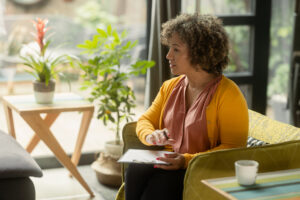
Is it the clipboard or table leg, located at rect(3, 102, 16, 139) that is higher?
the clipboard

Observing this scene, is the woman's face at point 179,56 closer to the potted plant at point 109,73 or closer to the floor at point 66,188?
the potted plant at point 109,73

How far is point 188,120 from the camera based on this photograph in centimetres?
224

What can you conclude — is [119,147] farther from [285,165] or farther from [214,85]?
[285,165]

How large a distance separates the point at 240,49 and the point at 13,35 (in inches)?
75.3

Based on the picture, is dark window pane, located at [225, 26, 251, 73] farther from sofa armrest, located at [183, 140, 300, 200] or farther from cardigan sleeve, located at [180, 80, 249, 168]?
sofa armrest, located at [183, 140, 300, 200]

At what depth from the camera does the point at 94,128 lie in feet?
13.0

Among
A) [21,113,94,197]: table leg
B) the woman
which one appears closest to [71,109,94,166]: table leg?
[21,113,94,197]: table leg

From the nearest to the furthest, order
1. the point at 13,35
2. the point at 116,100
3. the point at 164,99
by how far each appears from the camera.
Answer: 1. the point at 164,99
2. the point at 116,100
3. the point at 13,35

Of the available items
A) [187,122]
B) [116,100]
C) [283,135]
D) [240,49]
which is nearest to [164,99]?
[187,122]

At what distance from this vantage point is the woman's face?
226 centimetres

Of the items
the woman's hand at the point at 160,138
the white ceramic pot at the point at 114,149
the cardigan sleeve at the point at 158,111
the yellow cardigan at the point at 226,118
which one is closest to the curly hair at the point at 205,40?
the yellow cardigan at the point at 226,118

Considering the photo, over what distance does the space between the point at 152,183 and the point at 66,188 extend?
57.2 inches

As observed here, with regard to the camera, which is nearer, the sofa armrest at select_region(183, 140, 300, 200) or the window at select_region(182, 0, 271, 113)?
the sofa armrest at select_region(183, 140, 300, 200)

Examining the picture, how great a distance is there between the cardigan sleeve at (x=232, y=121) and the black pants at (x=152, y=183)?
0.09 metres
